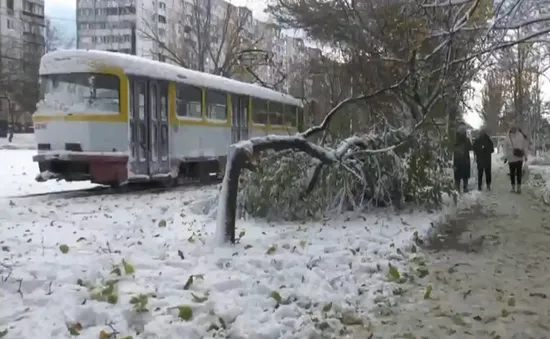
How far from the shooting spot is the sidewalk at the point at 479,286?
197 inches

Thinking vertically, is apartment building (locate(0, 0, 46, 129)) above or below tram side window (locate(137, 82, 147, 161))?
above

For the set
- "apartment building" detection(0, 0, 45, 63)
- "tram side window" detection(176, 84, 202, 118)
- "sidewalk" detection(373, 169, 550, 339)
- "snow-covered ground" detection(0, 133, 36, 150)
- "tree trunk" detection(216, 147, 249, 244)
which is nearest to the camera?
"sidewalk" detection(373, 169, 550, 339)

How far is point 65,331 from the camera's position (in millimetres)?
4371

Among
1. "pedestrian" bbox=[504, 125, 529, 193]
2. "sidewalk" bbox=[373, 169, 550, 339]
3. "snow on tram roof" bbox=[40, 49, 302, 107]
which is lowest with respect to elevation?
"sidewalk" bbox=[373, 169, 550, 339]

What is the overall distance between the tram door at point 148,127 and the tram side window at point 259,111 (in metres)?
5.19

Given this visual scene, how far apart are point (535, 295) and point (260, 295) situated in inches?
102

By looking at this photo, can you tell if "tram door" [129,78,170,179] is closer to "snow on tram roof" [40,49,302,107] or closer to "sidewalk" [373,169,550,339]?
"snow on tram roof" [40,49,302,107]

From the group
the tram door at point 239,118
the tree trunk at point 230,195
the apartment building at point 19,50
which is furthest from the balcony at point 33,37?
the tree trunk at point 230,195

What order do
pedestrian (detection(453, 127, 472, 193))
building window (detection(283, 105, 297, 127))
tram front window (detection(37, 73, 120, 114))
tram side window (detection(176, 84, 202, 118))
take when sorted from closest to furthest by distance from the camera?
tram front window (detection(37, 73, 120, 114)) < pedestrian (detection(453, 127, 472, 193)) < tram side window (detection(176, 84, 202, 118)) < building window (detection(283, 105, 297, 127))

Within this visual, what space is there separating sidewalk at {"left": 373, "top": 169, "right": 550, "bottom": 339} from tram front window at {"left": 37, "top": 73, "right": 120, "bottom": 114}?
24.7ft

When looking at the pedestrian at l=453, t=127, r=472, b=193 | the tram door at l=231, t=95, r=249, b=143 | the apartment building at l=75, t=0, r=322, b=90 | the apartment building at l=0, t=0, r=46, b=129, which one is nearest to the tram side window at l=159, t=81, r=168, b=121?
the tram door at l=231, t=95, r=249, b=143

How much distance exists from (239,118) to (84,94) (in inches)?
237

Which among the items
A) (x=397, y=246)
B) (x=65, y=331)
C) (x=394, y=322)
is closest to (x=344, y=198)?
(x=397, y=246)

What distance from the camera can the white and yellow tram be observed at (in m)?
13.5
